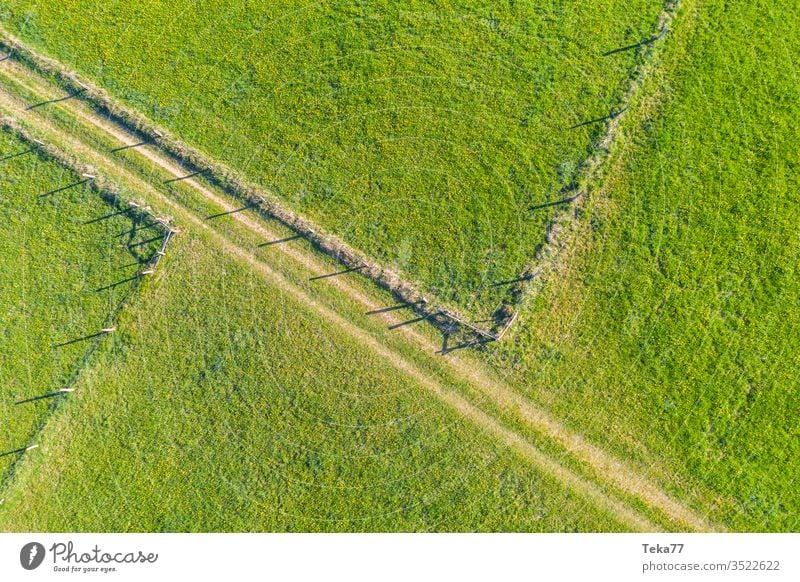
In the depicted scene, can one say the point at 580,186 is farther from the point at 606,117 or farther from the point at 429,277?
the point at 429,277

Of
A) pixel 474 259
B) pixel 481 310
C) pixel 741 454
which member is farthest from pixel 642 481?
pixel 474 259

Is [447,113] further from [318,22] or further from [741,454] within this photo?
[741,454]

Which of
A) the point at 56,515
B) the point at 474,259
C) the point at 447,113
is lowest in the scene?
the point at 56,515

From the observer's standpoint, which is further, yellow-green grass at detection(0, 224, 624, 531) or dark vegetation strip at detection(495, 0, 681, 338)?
dark vegetation strip at detection(495, 0, 681, 338)
